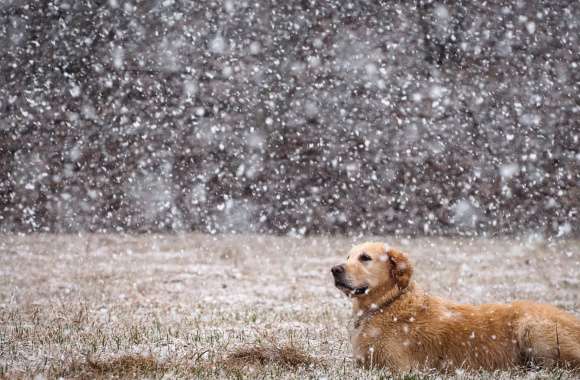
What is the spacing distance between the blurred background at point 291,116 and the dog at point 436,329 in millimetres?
12117

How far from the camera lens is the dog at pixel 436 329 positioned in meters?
3.91

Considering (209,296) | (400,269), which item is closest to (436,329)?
(400,269)

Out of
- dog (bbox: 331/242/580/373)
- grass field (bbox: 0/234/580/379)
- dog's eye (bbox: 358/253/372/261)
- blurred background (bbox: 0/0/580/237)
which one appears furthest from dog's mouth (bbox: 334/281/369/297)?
blurred background (bbox: 0/0/580/237)

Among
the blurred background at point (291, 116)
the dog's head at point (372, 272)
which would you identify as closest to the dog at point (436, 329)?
the dog's head at point (372, 272)

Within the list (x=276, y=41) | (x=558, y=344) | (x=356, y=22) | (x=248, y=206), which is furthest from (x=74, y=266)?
(x=356, y=22)

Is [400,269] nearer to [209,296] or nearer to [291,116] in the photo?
[209,296]

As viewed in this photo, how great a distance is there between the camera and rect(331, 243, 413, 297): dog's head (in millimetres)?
4137

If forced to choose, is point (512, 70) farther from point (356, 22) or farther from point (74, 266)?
point (74, 266)

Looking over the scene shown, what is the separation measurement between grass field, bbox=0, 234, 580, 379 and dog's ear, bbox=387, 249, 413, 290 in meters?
0.69

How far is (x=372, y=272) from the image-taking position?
4191 millimetres

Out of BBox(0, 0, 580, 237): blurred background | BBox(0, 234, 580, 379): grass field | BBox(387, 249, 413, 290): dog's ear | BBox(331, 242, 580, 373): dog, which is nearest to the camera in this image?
BBox(331, 242, 580, 373): dog

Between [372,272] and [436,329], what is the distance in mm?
577

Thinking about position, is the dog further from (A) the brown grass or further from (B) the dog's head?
(A) the brown grass

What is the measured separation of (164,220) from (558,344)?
13.9 metres
